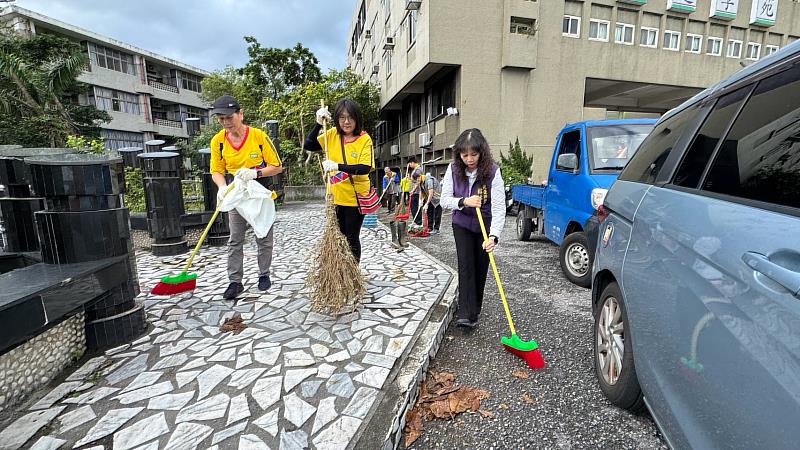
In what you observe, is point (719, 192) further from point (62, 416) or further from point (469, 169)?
point (62, 416)

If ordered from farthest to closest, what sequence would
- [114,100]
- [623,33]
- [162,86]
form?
[162,86] → [114,100] → [623,33]

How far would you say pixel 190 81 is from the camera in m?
38.0

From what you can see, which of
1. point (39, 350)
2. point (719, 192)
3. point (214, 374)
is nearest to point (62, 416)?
point (39, 350)

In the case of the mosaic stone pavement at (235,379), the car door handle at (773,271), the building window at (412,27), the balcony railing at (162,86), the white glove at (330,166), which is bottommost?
the mosaic stone pavement at (235,379)

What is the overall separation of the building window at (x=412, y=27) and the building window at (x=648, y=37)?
1104 centimetres

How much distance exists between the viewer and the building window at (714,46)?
19031 mm

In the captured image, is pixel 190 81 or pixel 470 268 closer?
pixel 470 268

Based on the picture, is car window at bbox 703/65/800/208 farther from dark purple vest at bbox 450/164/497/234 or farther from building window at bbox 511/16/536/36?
building window at bbox 511/16/536/36

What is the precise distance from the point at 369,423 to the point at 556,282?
376 centimetres

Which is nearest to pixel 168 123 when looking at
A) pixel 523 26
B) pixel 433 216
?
pixel 523 26

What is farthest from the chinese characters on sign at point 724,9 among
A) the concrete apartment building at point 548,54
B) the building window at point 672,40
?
the building window at point 672,40

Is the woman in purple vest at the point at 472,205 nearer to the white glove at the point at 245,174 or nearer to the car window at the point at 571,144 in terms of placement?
the white glove at the point at 245,174

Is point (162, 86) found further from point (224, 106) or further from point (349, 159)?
point (349, 159)

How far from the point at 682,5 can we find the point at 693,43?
2316 millimetres
